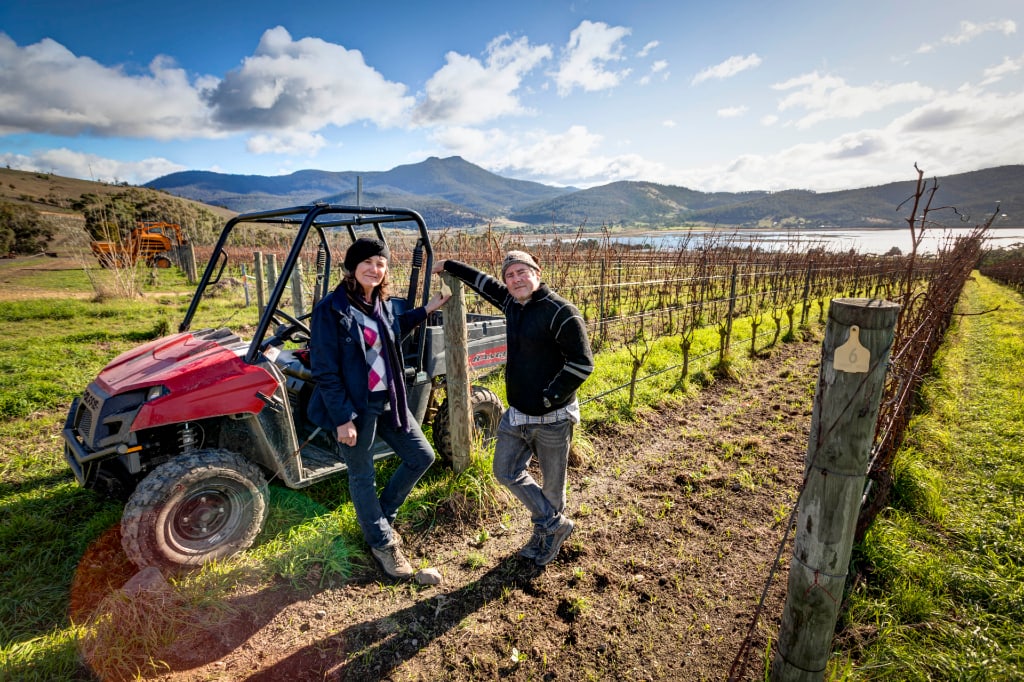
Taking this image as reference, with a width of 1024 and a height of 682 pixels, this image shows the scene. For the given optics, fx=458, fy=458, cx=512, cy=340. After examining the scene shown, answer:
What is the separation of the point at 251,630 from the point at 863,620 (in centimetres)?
320

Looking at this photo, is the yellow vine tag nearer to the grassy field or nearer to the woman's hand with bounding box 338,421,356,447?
the grassy field

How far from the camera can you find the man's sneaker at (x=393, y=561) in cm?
272

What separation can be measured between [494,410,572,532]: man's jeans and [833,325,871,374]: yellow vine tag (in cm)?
145

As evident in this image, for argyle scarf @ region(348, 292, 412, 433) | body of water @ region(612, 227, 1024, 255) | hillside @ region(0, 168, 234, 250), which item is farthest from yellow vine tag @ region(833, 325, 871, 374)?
hillside @ region(0, 168, 234, 250)

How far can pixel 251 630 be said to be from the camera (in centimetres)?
236

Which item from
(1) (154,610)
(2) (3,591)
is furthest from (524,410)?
(2) (3,591)

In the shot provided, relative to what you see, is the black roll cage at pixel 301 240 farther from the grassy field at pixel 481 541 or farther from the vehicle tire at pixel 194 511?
the grassy field at pixel 481 541

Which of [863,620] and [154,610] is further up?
[154,610]

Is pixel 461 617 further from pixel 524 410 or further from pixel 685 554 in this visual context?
pixel 685 554

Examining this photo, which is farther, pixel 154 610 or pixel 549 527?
pixel 549 527

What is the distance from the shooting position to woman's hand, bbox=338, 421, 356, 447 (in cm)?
240

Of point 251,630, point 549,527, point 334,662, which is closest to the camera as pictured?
point 334,662

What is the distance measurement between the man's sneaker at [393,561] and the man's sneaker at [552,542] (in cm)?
79

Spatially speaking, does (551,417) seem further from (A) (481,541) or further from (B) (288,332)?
(B) (288,332)
